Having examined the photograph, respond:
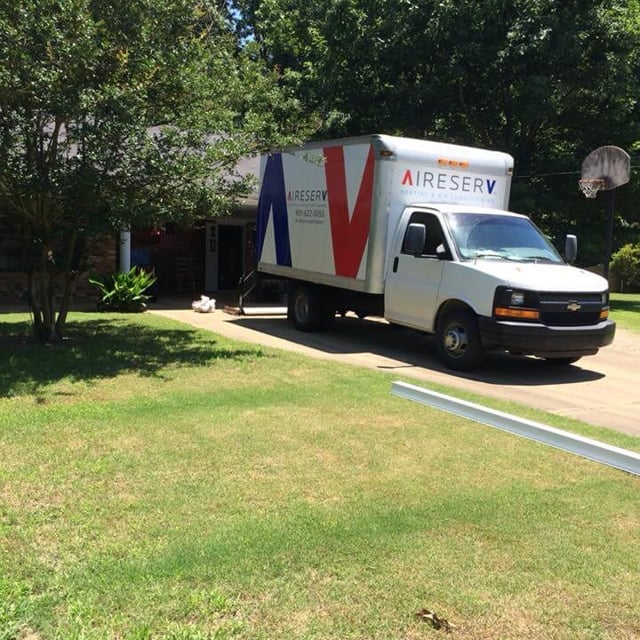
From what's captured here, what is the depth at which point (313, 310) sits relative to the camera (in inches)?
481

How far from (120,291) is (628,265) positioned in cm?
2092

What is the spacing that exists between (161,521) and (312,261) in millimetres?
8220

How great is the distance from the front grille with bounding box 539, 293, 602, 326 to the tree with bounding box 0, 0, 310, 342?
13.4 feet

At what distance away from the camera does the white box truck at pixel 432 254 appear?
878 cm

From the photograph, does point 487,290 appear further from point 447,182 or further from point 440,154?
point 440,154

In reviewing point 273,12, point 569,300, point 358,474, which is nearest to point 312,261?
point 569,300

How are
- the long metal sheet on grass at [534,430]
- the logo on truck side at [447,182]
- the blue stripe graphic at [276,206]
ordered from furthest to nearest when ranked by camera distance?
the blue stripe graphic at [276,206] → the logo on truck side at [447,182] → the long metal sheet on grass at [534,430]

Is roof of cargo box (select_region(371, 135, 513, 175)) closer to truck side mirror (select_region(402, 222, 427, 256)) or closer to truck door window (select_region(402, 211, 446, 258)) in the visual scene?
truck door window (select_region(402, 211, 446, 258))

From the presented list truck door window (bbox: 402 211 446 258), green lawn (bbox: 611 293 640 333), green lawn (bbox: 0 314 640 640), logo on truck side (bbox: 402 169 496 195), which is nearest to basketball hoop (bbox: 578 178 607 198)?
green lawn (bbox: 611 293 640 333)

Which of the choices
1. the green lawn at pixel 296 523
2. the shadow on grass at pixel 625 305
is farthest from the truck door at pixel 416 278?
the shadow on grass at pixel 625 305

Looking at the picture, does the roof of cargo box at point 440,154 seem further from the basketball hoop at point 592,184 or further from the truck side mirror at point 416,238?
the basketball hoop at point 592,184

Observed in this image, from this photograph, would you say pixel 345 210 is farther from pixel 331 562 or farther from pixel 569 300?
pixel 331 562

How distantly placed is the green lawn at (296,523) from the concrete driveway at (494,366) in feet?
3.19

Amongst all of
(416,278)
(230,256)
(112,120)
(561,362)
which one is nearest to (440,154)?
(416,278)
